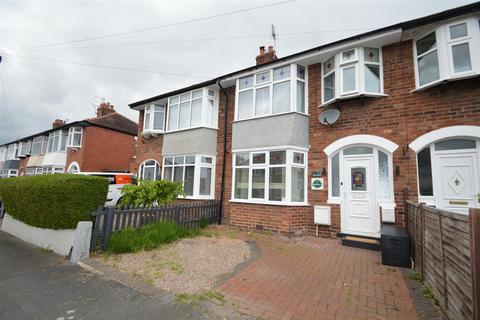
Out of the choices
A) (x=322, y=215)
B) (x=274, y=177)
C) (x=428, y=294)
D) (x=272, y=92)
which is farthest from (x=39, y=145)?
(x=428, y=294)

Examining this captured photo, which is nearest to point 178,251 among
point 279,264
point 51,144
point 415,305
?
point 279,264

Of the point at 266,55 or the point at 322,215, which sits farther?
the point at 266,55

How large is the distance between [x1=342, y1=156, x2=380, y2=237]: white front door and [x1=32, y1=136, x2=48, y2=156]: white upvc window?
26306 millimetres

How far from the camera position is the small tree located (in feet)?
23.7

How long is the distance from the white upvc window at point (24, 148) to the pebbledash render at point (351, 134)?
25276mm

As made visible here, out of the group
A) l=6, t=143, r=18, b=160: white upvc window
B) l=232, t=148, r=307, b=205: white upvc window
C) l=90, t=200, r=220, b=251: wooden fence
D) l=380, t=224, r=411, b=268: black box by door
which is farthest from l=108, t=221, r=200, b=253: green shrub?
l=6, t=143, r=18, b=160: white upvc window

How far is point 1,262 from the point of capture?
5223mm

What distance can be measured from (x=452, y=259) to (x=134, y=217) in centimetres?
616

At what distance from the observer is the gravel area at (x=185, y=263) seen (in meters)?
3.91

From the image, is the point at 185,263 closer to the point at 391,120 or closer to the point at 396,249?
the point at 396,249

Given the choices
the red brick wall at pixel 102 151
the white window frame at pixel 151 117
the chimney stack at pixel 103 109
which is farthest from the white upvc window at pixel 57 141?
the white window frame at pixel 151 117

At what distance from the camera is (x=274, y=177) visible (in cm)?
798

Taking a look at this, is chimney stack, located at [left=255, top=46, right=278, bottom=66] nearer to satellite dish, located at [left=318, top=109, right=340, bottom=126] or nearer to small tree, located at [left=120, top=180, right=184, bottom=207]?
satellite dish, located at [left=318, top=109, right=340, bottom=126]

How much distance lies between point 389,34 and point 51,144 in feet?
82.8
